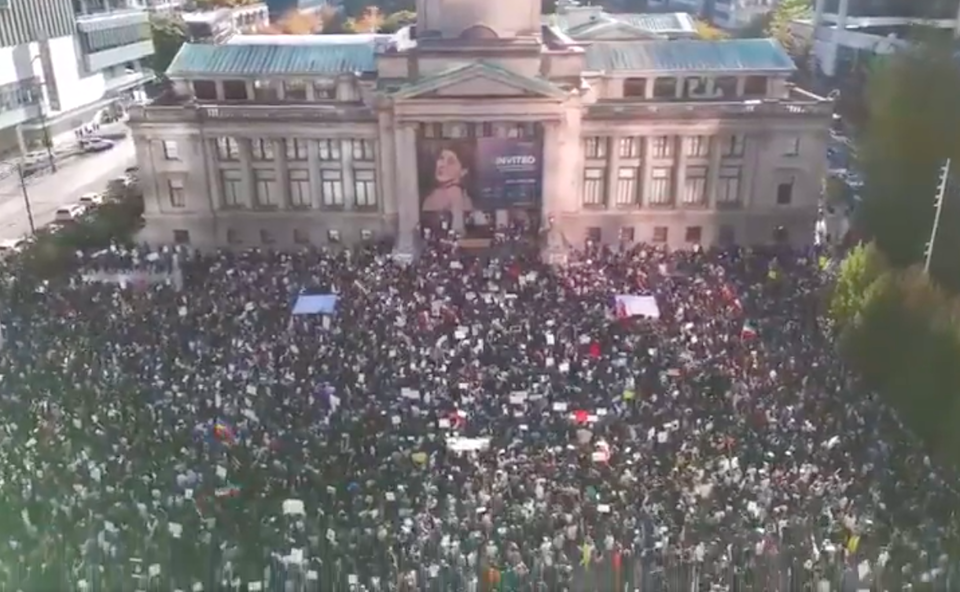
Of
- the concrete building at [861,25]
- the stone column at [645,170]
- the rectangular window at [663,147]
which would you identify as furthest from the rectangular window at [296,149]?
the concrete building at [861,25]

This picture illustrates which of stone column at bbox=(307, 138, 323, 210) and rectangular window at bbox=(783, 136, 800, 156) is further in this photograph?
stone column at bbox=(307, 138, 323, 210)

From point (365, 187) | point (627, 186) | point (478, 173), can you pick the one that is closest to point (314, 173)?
point (365, 187)

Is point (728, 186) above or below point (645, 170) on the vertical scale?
below

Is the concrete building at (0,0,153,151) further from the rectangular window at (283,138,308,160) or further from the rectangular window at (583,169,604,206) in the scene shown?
the rectangular window at (583,169,604,206)

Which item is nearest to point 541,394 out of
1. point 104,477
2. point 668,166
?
point 104,477

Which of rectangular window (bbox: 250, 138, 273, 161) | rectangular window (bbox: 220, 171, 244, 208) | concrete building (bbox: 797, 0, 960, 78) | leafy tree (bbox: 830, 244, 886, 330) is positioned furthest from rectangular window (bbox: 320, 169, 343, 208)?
concrete building (bbox: 797, 0, 960, 78)

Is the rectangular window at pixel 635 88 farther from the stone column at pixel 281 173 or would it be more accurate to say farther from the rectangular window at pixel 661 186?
the stone column at pixel 281 173

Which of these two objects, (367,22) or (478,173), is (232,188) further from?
(367,22)

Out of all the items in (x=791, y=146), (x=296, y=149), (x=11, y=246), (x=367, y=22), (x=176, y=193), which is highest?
(x=367, y=22)
